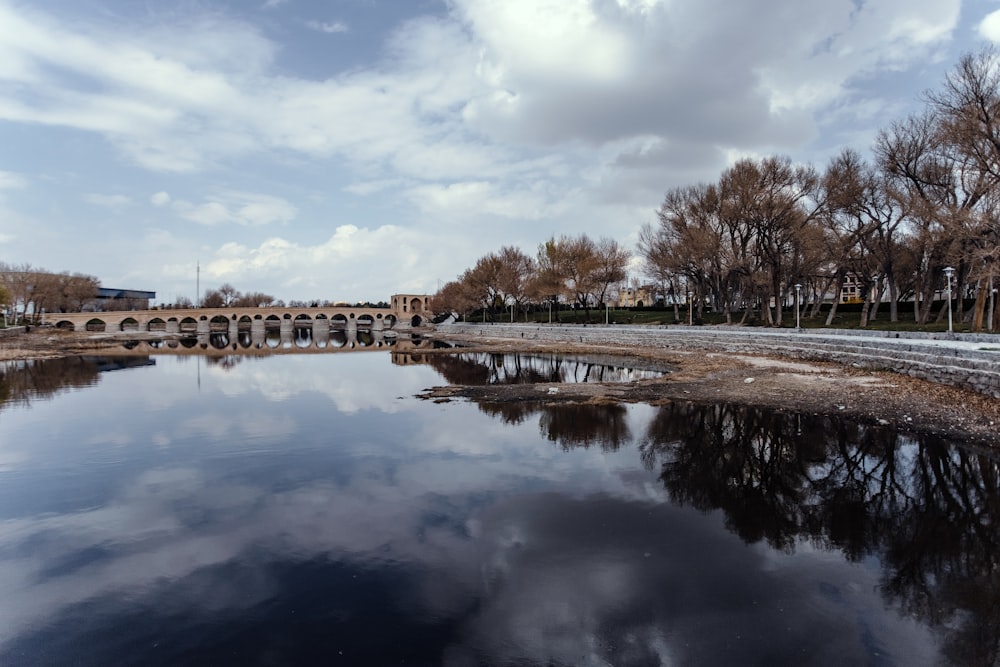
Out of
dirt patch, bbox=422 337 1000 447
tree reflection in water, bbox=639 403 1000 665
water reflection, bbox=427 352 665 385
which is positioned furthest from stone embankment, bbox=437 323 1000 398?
water reflection, bbox=427 352 665 385

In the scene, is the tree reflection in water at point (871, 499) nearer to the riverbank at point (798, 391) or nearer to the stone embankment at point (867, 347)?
the riverbank at point (798, 391)

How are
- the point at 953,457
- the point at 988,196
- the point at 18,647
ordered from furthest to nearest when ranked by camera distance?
the point at 988,196 → the point at 953,457 → the point at 18,647

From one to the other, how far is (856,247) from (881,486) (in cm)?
4539

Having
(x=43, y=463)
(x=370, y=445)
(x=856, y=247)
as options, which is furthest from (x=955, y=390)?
(x=856, y=247)

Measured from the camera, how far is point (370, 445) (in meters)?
15.4

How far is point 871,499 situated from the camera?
10352 mm

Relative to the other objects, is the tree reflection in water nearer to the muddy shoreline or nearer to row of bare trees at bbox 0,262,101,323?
the muddy shoreline

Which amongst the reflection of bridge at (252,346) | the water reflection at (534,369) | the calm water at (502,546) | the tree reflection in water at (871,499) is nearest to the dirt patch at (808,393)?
the tree reflection in water at (871,499)

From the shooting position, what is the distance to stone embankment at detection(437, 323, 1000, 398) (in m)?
18.6

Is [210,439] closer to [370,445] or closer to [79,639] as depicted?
[370,445]

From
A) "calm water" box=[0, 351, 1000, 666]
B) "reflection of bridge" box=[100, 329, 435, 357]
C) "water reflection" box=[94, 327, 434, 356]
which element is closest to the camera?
"calm water" box=[0, 351, 1000, 666]

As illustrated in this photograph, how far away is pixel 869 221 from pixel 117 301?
15249 cm

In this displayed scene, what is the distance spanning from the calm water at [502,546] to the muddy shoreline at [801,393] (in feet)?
5.69

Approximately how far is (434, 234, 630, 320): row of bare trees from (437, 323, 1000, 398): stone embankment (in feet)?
37.7
